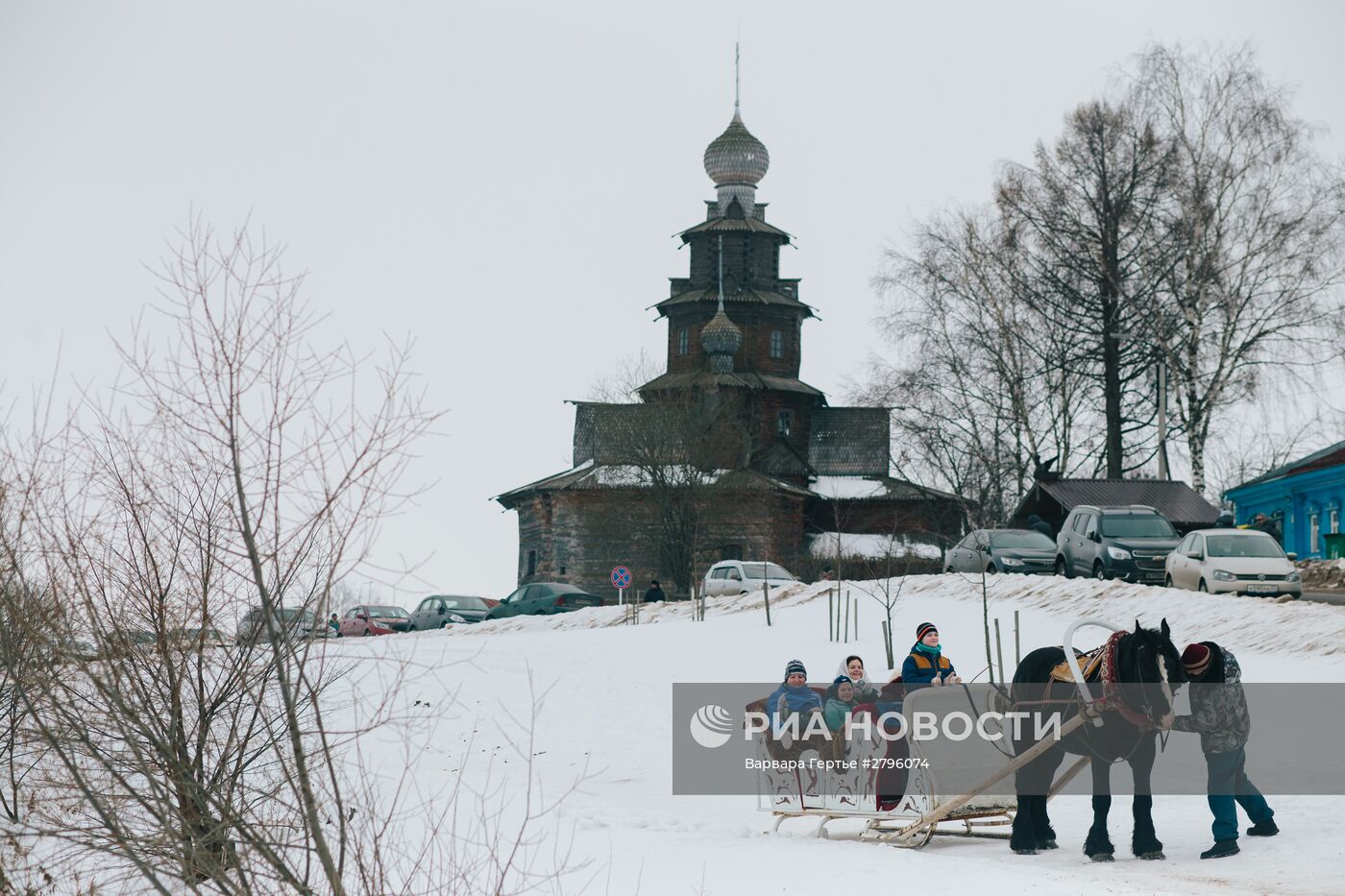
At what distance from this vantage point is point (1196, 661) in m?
10.5

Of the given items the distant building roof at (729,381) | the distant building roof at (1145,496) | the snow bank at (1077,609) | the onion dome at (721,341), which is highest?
the onion dome at (721,341)

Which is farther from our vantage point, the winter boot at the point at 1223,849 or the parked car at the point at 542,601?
the parked car at the point at 542,601

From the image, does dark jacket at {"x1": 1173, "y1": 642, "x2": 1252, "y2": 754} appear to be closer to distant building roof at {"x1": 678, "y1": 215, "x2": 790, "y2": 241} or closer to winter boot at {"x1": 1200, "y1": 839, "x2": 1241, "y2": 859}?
winter boot at {"x1": 1200, "y1": 839, "x2": 1241, "y2": 859}

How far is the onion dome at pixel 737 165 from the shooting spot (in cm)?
6359

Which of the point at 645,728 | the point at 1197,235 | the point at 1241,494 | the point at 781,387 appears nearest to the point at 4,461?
the point at 645,728

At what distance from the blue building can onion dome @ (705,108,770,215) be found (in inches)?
983

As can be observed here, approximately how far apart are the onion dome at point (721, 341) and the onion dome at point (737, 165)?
5.87 m

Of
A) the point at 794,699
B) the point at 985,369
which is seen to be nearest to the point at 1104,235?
the point at 985,369

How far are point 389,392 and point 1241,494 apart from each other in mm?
44457

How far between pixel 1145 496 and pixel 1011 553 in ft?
26.5

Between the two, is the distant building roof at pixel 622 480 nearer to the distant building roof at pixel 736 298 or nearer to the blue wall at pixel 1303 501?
the distant building roof at pixel 736 298

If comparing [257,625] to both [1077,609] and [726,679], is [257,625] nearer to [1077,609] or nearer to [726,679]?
[726,679]

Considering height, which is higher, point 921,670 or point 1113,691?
point 921,670

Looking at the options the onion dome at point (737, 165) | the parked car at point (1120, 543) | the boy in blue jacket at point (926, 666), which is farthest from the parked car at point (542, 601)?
the boy in blue jacket at point (926, 666)
